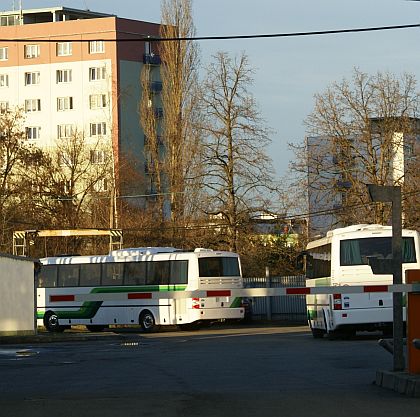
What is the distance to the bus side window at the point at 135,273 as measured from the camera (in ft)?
150

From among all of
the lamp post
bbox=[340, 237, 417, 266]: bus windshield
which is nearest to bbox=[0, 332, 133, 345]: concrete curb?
bbox=[340, 237, 417, 266]: bus windshield

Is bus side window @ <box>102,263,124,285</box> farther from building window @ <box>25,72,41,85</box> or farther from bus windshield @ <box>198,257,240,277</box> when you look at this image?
building window @ <box>25,72,41,85</box>

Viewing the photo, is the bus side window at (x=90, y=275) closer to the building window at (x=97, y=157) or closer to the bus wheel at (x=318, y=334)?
the bus wheel at (x=318, y=334)

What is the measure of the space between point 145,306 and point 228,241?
12.5 meters

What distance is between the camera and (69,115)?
94500 mm

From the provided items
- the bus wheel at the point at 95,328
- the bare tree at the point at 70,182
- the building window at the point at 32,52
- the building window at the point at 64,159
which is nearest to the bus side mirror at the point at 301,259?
the bus wheel at the point at 95,328

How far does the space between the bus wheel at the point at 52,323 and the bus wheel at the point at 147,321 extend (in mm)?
4770

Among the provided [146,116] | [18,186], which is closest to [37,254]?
[18,186]

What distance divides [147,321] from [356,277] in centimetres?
1546

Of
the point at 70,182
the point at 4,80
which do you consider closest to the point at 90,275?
the point at 70,182

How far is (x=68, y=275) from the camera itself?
47.5 metres

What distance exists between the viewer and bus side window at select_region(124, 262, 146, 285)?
45.7 m

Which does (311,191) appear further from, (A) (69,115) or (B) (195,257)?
(A) (69,115)

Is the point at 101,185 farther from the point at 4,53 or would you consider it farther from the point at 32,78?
the point at 4,53
